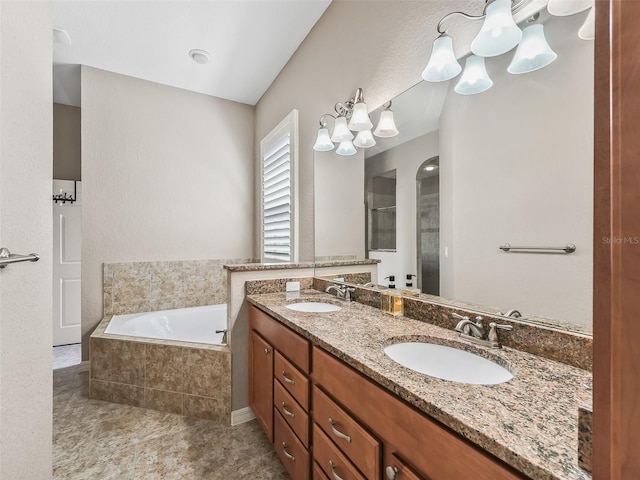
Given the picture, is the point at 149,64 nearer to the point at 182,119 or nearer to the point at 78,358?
the point at 182,119

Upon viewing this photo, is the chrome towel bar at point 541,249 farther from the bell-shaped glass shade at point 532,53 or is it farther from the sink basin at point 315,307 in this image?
the sink basin at point 315,307

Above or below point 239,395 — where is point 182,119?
above

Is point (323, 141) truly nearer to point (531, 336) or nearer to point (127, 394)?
point (531, 336)

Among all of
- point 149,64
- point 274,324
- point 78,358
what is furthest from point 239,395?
point 149,64

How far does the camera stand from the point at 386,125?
5.44ft

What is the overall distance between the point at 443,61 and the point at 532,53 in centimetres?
36

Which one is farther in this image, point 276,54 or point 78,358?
point 78,358

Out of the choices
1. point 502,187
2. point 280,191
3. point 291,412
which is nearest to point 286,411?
point 291,412

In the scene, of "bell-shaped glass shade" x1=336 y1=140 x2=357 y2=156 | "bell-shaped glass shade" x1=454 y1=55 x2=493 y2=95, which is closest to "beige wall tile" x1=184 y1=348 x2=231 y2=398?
"bell-shaped glass shade" x1=336 y1=140 x2=357 y2=156

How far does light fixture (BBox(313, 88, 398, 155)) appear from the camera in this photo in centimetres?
167

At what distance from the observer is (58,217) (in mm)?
3404

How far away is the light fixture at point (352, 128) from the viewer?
1670 mm

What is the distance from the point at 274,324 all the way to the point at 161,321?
187cm

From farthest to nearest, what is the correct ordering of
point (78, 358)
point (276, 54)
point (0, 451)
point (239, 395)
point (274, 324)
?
point (78, 358)
point (276, 54)
point (239, 395)
point (274, 324)
point (0, 451)
